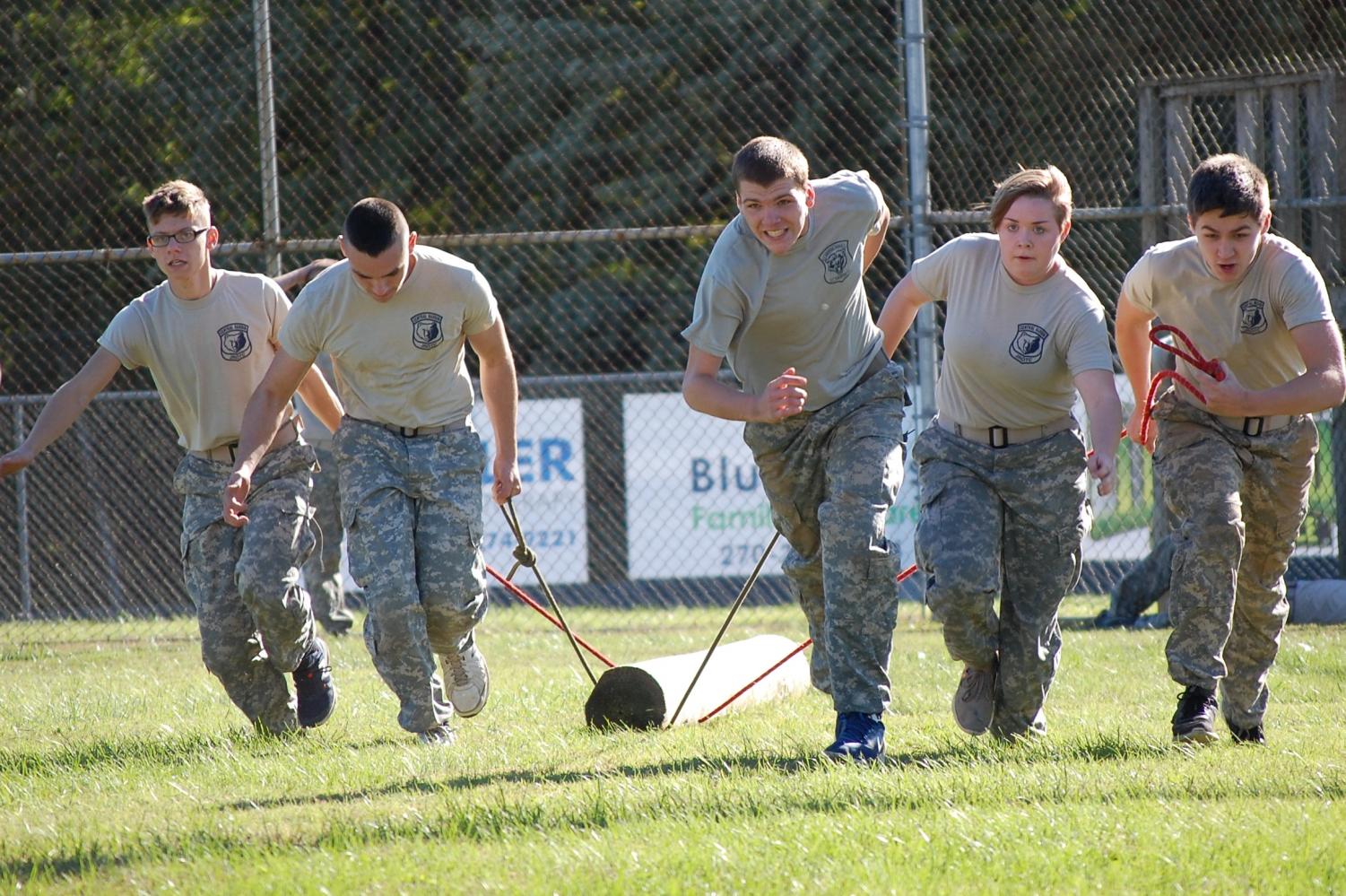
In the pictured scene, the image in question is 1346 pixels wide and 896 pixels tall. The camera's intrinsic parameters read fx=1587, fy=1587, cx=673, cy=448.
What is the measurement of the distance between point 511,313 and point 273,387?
9367 millimetres

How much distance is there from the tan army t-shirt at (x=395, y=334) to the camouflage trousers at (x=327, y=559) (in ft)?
12.4

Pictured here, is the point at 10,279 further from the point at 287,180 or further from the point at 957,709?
the point at 957,709

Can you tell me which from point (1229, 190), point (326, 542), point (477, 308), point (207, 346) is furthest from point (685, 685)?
point (326, 542)

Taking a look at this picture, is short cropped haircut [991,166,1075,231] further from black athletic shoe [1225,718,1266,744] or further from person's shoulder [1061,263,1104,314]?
black athletic shoe [1225,718,1266,744]

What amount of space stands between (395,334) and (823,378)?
151 cm

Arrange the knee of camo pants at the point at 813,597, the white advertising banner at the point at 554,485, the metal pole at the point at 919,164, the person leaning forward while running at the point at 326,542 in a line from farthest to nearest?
1. the white advertising banner at the point at 554,485
2. the person leaning forward while running at the point at 326,542
3. the metal pole at the point at 919,164
4. the knee of camo pants at the point at 813,597

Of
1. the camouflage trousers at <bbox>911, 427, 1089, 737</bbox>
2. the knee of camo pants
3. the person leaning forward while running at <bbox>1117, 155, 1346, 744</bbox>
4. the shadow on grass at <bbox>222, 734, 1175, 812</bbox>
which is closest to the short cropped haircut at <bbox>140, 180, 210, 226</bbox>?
the shadow on grass at <bbox>222, 734, 1175, 812</bbox>

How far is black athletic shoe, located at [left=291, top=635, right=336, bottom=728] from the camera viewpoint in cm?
595

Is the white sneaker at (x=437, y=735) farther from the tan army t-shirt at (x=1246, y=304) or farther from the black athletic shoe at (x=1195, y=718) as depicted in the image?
the tan army t-shirt at (x=1246, y=304)

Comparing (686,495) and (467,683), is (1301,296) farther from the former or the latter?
(686,495)

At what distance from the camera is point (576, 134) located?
47.4 feet

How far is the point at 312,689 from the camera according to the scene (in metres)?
5.96

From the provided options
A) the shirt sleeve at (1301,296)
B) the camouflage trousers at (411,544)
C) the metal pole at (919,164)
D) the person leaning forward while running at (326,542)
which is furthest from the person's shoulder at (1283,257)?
the person leaning forward while running at (326,542)

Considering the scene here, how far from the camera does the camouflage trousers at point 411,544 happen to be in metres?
5.41
